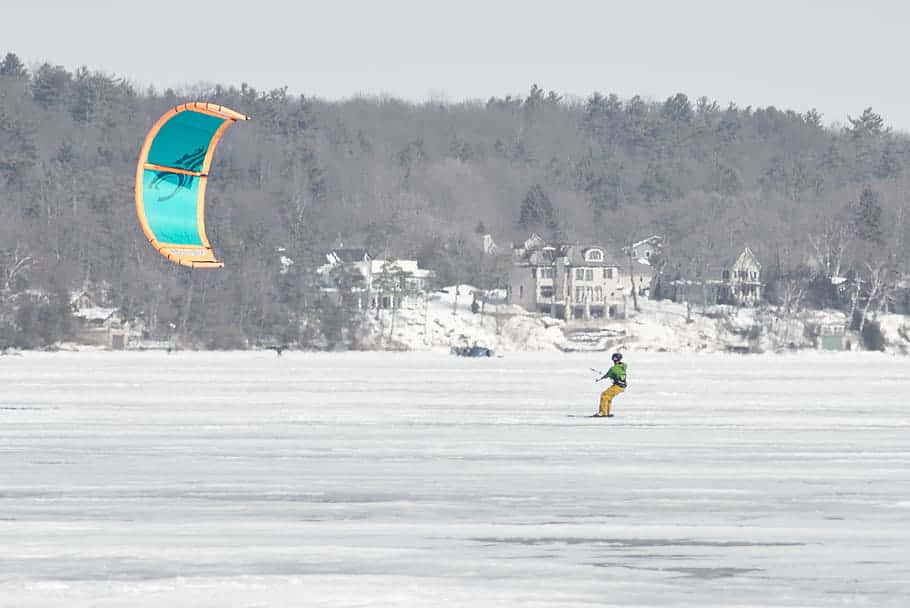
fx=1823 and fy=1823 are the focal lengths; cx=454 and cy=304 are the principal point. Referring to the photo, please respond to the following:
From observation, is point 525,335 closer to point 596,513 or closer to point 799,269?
point 799,269

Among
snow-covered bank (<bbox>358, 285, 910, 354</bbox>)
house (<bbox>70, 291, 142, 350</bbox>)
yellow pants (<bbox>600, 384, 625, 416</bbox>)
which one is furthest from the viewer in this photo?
snow-covered bank (<bbox>358, 285, 910, 354</bbox>)

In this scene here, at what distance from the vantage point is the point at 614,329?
274 feet

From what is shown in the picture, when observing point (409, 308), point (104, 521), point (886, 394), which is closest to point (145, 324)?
point (409, 308)

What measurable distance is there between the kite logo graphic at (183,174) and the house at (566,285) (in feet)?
228

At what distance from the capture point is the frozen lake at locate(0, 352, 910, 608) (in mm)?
9281

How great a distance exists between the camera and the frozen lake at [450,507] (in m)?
9.28

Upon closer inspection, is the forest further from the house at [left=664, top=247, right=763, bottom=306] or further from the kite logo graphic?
the kite logo graphic

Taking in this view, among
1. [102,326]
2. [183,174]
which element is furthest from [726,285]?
[183,174]

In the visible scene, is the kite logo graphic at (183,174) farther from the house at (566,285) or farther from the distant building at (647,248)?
the distant building at (647,248)

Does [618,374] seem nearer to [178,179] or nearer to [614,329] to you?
[178,179]

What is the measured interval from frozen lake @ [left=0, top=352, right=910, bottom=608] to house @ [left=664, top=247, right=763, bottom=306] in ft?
223

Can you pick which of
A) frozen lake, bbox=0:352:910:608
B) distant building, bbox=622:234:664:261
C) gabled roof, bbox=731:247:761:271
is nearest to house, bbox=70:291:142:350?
gabled roof, bbox=731:247:761:271

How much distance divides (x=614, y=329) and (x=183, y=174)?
64.2 metres

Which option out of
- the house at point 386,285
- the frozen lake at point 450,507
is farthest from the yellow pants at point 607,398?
the house at point 386,285
